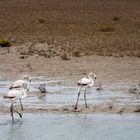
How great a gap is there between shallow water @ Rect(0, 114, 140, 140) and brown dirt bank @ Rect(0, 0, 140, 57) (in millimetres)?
11031

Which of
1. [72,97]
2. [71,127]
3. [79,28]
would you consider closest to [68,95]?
[72,97]

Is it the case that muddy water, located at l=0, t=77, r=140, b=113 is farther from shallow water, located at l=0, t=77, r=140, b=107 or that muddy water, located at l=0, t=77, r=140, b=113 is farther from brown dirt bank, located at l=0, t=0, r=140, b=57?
brown dirt bank, located at l=0, t=0, r=140, b=57

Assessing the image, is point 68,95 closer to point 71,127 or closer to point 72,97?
point 72,97

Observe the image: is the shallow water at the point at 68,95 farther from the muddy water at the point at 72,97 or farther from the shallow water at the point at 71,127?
the shallow water at the point at 71,127

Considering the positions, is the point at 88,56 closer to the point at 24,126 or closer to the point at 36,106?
the point at 36,106

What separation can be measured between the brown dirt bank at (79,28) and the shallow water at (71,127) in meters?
11.0

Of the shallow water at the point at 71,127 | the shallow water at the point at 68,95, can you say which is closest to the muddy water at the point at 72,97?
the shallow water at the point at 68,95

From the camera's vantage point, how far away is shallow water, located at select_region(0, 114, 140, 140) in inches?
528

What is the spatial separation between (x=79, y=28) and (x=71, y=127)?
78.6 ft

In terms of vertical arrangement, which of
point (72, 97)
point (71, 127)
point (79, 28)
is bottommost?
point (71, 127)

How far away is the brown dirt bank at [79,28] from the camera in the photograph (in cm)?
2844

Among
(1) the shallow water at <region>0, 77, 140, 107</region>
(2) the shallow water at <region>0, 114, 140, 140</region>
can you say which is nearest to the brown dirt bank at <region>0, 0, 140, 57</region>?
(1) the shallow water at <region>0, 77, 140, 107</region>

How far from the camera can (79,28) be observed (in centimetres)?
3791

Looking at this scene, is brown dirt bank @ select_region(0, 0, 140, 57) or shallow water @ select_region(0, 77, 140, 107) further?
brown dirt bank @ select_region(0, 0, 140, 57)
